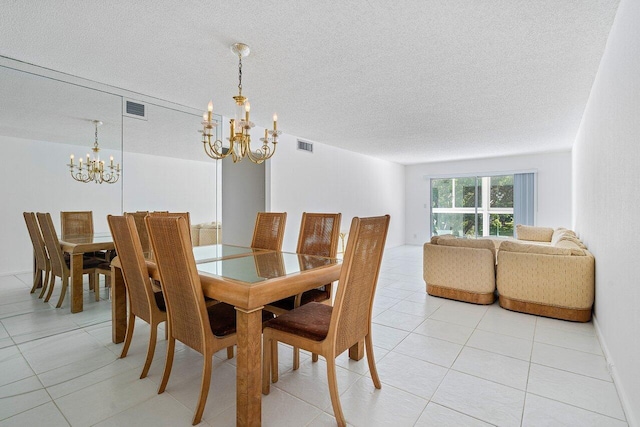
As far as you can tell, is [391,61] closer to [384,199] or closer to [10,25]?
[10,25]

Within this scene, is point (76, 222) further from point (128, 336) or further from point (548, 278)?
point (548, 278)

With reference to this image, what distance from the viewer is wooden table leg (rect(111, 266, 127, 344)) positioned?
2428 mm

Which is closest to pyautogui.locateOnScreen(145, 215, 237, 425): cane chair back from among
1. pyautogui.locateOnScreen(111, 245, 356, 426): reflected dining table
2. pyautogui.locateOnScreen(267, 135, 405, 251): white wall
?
pyautogui.locateOnScreen(111, 245, 356, 426): reflected dining table

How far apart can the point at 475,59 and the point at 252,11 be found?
1861 mm

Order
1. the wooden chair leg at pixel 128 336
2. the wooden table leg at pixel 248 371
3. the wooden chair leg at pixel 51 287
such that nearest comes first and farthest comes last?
the wooden table leg at pixel 248 371 < the wooden chair leg at pixel 128 336 < the wooden chair leg at pixel 51 287

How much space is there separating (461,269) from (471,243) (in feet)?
1.09

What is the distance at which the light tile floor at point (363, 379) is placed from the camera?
160 cm

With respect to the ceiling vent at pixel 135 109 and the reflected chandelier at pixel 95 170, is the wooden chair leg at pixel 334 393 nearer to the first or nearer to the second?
the reflected chandelier at pixel 95 170

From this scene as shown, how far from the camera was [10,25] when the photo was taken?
85.4 inches

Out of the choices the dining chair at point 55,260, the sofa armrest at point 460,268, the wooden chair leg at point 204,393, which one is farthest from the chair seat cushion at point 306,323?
the dining chair at point 55,260

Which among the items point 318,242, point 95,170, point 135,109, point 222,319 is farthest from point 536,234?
point 95,170

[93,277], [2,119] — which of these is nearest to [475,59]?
[2,119]

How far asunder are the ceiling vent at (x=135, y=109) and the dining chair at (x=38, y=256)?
142cm

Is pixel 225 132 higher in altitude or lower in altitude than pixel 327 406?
higher
